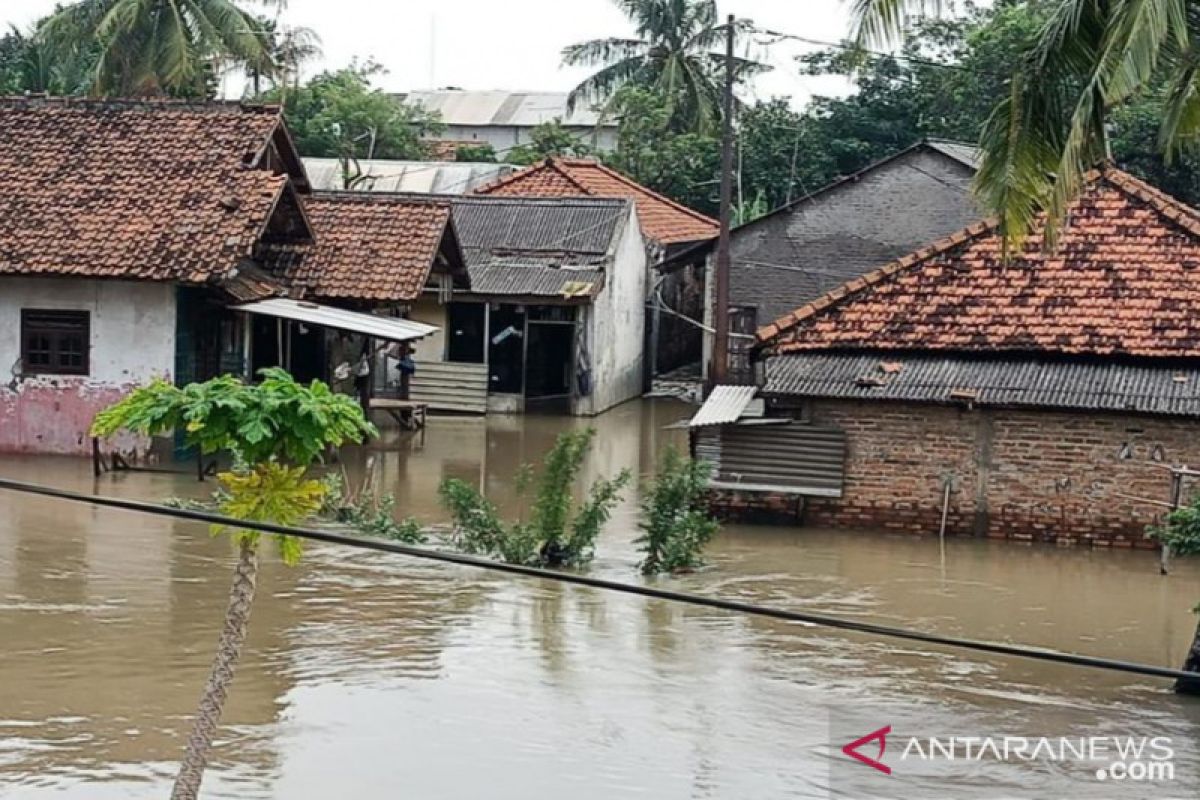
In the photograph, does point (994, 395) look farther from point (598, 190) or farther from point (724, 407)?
point (598, 190)

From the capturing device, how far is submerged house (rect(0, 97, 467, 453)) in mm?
23219

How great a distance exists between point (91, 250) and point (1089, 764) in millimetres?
15231

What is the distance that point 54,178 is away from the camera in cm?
2477

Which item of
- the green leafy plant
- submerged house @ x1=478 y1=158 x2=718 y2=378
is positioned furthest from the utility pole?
the green leafy plant

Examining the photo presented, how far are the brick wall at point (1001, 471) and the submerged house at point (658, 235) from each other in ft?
53.0

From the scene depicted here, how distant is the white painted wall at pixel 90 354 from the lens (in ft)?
76.8

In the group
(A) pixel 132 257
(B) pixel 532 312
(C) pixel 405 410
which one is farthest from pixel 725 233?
(A) pixel 132 257

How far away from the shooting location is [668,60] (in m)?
44.9

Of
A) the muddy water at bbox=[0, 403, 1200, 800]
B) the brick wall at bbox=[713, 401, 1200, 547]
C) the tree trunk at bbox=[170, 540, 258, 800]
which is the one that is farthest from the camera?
the brick wall at bbox=[713, 401, 1200, 547]

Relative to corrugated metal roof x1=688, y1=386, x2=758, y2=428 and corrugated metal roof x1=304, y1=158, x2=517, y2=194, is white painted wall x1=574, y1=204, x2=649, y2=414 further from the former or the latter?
corrugated metal roof x1=304, y1=158, x2=517, y2=194

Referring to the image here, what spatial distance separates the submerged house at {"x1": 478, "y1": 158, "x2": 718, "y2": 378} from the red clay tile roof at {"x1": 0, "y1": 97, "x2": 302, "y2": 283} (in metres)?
11.1

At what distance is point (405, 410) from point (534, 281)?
441 centimetres

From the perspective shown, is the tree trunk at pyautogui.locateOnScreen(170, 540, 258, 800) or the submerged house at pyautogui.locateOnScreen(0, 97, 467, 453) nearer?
the tree trunk at pyautogui.locateOnScreen(170, 540, 258, 800)

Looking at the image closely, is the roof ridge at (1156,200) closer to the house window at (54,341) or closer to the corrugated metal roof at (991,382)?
the corrugated metal roof at (991,382)
